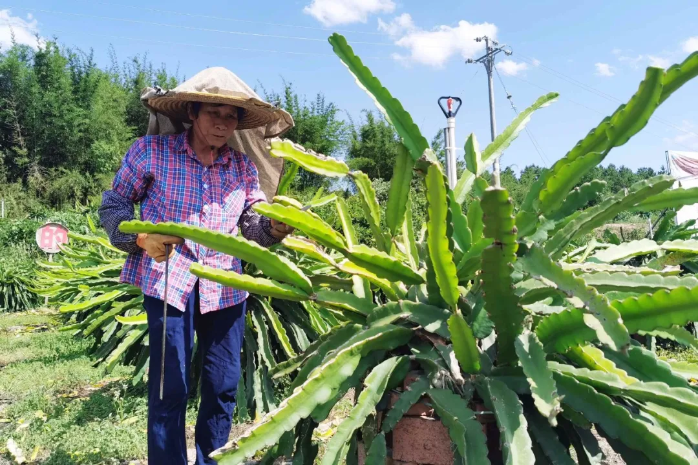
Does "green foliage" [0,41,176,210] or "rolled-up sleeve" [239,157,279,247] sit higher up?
"green foliage" [0,41,176,210]

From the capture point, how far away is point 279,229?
73.3 inches

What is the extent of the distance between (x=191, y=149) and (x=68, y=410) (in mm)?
2468

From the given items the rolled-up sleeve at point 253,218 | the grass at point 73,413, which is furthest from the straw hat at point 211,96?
the grass at point 73,413

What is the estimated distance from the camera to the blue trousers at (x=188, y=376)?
1.93 metres

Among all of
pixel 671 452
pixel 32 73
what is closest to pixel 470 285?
pixel 671 452

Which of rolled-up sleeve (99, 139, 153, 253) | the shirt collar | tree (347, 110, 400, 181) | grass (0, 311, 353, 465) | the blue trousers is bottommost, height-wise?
grass (0, 311, 353, 465)

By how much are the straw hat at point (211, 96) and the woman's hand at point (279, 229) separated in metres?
0.49

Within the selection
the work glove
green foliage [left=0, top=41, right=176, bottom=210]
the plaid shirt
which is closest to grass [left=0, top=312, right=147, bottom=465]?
the plaid shirt

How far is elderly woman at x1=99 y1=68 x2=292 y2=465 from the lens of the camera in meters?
1.93

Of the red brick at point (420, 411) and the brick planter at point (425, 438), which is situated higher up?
the red brick at point (420, 411)

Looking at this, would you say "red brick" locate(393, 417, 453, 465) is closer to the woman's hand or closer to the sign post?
the woman's hand

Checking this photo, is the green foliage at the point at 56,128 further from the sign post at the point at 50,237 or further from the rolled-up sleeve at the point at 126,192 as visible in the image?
A: the rolled-up sleeve at the point at 126,192

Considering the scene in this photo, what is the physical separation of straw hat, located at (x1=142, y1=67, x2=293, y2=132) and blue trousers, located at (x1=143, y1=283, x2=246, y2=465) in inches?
27.8

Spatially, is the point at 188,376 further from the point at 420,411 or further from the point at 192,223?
the point at 420,411
